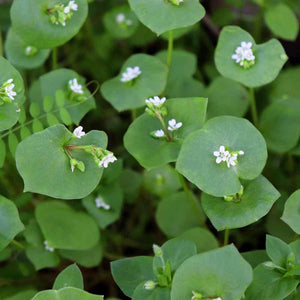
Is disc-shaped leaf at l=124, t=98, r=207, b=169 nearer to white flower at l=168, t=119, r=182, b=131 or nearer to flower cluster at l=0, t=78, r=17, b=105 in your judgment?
white flower at l=168, t=119, r=182, b=131

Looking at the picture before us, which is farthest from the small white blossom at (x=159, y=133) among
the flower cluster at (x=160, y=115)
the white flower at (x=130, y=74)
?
the white flower at (x=130, y=74)

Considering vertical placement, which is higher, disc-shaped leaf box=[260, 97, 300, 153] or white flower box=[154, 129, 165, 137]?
white flower box=[154, 129, 165, 137]

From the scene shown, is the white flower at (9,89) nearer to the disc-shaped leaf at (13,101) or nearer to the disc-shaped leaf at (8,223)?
the disc-shaped leaf at (13,101)

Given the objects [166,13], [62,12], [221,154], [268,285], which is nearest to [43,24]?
[62,12]

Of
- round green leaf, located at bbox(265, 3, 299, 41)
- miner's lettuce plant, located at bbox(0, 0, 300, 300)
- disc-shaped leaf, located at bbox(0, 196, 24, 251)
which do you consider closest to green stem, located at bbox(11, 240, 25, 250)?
miner's lettuce plant, located at bbox(0, 0, 300, 300)

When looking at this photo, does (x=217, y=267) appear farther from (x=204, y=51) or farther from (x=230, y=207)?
(x=204, y=51)
